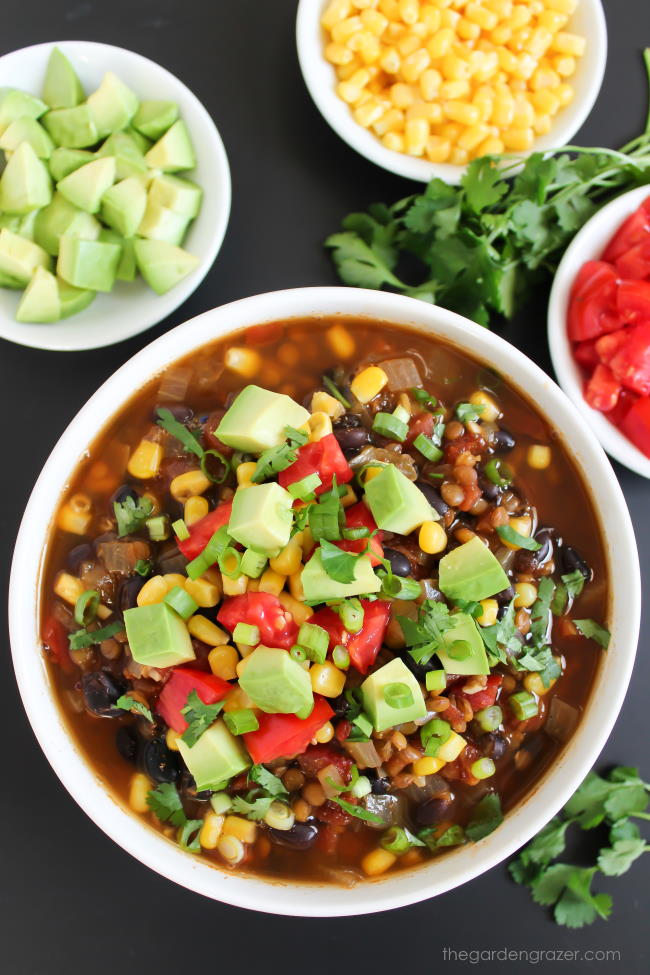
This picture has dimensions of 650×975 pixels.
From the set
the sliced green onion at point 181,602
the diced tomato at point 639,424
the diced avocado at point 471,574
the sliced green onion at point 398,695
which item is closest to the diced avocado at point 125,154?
the sliced green onion at point 181,602

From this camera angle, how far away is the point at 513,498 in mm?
2729

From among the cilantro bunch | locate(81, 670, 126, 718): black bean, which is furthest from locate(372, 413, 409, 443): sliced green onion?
locate(81, 670, 126, 718): black bean

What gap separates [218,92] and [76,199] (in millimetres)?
894

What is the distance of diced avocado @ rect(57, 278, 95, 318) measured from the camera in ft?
10.5

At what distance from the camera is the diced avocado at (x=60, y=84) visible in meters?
3.23

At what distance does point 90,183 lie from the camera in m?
3.18

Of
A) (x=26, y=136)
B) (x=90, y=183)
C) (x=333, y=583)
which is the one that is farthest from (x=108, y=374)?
(x=333, y=583)

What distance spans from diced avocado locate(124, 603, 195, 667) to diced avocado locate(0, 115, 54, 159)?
2011mm

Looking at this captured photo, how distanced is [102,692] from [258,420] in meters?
1.02

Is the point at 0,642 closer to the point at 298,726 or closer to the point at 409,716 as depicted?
the point at 298,726

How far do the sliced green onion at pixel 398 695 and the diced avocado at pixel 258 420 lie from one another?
0.80m

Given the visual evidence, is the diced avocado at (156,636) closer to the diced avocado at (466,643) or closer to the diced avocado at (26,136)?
the diced avocado at (466,643)

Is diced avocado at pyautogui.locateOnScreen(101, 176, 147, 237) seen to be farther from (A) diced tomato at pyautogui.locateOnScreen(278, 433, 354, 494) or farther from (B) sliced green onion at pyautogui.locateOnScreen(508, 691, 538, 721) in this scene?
(B) sliced green onion at pyautogui.locateOnScreen(508, 691, 538, 721)

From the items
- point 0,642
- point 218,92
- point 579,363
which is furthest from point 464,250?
point 0,642
